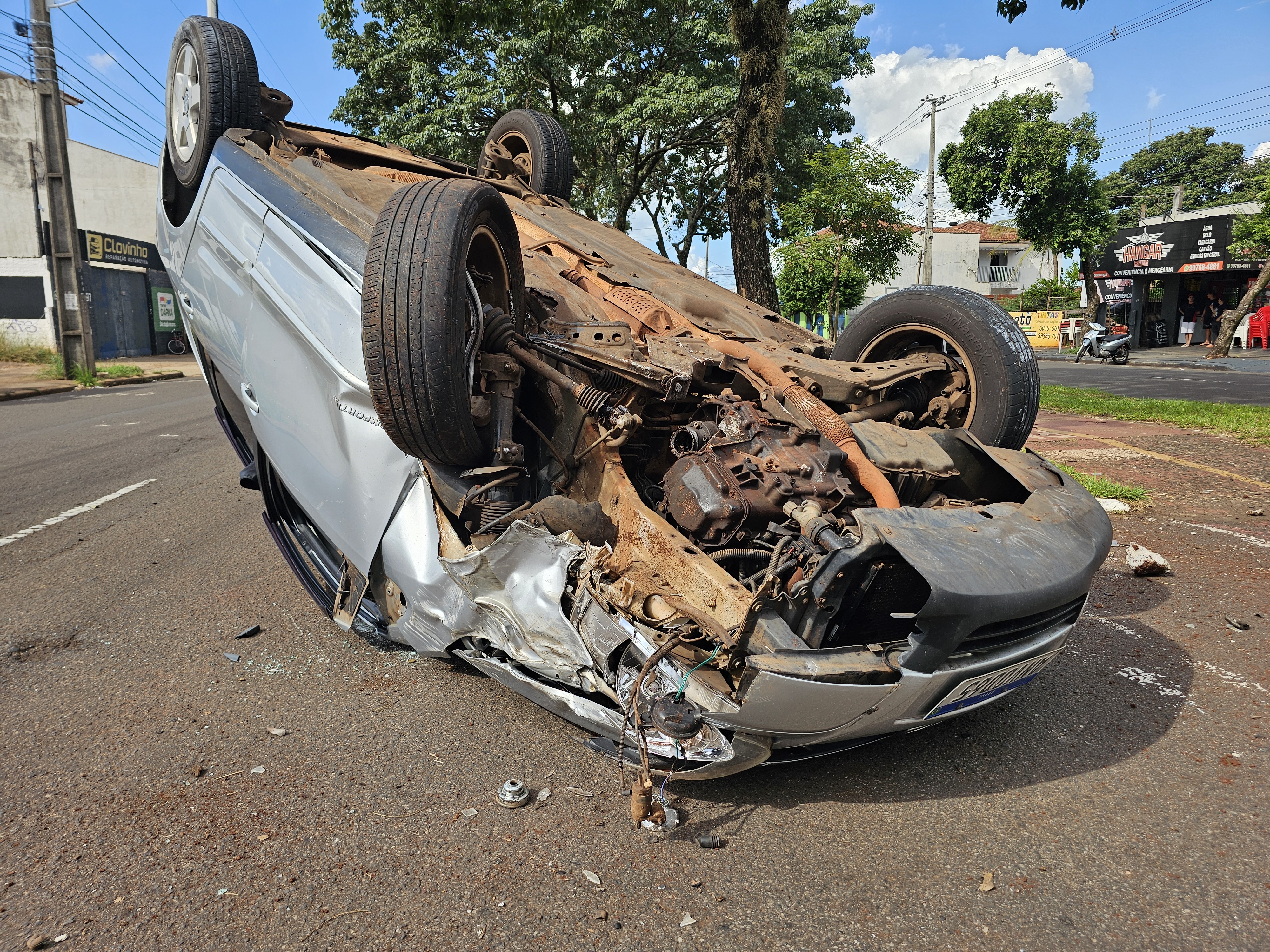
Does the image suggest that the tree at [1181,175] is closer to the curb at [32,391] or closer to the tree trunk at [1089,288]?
the tree trunk at [1089,288]

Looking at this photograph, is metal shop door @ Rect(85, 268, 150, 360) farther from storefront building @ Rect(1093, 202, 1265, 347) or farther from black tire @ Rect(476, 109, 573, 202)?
storefront building @ Rect(1093, 202, 1265, 347)

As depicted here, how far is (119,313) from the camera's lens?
25.0 metres

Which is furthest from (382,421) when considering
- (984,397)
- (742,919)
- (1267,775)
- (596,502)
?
(1267,775)

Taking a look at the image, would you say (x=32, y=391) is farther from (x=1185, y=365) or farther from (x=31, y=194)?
(x=1185, y=365)

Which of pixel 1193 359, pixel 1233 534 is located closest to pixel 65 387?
pixel 1233 534

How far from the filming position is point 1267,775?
8.34ft

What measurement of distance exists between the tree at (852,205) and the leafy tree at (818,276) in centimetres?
9

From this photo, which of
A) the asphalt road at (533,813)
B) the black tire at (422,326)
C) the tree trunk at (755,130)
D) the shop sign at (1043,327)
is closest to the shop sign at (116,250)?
the tree trunk at (755,130)

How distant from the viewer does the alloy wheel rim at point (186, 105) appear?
412 cm

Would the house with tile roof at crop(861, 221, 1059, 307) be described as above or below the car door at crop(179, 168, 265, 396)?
above

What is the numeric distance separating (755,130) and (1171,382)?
1176 centimetres

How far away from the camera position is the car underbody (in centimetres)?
218

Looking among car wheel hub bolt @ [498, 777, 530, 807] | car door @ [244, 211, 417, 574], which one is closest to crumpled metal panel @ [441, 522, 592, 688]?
car wheel hub bolt @ [498, 777, 530, 807]

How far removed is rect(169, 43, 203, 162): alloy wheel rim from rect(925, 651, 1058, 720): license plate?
169 inches
